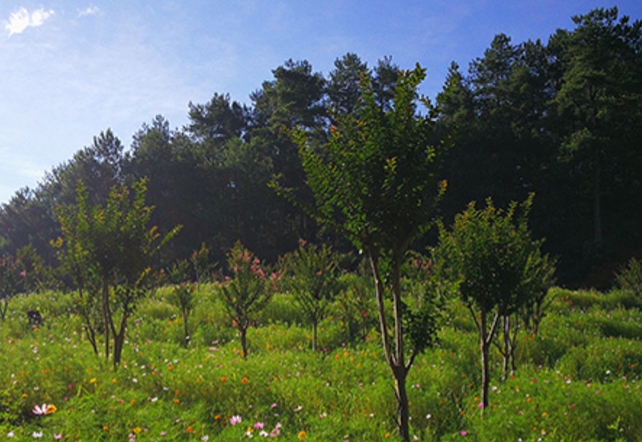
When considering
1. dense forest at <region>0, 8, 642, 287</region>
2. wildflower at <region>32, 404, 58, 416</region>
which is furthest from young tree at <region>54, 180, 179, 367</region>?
dense forest at <region>0, 8, 642, 287</region>

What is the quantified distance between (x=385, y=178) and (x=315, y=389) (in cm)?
333

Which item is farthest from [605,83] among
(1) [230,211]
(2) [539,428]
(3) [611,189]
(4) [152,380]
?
(4) [152,380]

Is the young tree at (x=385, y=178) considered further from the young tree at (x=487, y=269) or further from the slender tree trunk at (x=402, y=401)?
the young tree at (x=487, y=269)

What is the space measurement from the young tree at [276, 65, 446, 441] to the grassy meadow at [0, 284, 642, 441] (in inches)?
38.8

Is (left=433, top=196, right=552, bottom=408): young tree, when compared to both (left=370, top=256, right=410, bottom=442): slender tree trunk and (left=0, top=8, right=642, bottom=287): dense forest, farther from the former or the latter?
(left=0, top=8, right=642, bottom=287): dense forest

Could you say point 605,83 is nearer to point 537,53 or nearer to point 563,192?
point 563,192

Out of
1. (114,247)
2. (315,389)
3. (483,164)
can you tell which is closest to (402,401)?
(315,389)

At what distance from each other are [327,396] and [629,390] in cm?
388

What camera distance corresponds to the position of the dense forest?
1009 inches

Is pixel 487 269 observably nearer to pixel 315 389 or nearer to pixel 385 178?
pixel 385 178

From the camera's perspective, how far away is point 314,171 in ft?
16.3

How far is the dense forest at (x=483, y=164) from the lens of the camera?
25641 millimetres

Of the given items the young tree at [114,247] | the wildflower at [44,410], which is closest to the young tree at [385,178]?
the wildflower at [44,410]

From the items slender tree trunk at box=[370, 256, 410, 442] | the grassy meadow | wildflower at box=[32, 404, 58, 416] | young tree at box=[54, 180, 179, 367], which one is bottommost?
the grassy meadow
